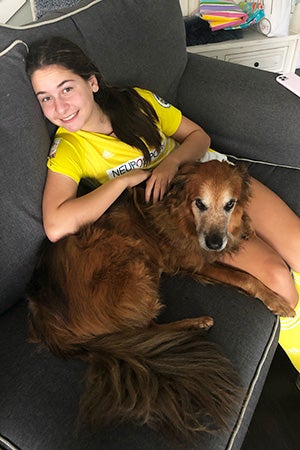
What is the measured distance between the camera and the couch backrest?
121 centimetres

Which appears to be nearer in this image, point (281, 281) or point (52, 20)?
point (281, 281)

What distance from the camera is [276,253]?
4.94 ft

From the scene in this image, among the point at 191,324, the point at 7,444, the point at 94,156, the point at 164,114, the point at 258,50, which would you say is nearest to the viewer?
the point at 7,444

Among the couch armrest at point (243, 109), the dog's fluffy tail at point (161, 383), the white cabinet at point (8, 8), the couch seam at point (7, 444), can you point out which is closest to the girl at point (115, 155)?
the couch armrest at point (243, 109)

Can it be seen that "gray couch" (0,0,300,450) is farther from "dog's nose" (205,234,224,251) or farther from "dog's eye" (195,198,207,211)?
"dog's eye" (195,198,207,211)

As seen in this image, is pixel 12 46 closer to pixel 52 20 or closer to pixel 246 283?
pixel 52 20

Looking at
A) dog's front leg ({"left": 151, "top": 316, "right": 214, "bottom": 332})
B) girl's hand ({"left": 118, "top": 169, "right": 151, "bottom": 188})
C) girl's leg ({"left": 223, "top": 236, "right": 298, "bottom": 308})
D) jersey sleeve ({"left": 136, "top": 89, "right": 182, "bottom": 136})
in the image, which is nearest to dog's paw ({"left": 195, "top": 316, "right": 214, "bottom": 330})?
dog's front leg ({"left": 151, "top": 316, "right": 214, "bottom": 332})

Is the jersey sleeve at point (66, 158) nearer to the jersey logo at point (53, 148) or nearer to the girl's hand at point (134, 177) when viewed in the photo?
the jersey logo at point (53, 148)

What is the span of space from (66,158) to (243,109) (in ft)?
3.12

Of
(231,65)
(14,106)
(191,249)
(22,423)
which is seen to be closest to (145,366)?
(22,423)

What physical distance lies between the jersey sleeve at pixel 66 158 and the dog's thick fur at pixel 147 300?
202 mm

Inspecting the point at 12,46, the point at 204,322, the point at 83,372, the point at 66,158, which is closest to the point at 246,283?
the point at 204,322

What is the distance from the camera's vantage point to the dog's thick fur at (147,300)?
1.00 meters

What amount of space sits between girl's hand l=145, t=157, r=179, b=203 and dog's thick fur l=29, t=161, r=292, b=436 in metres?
0.04
